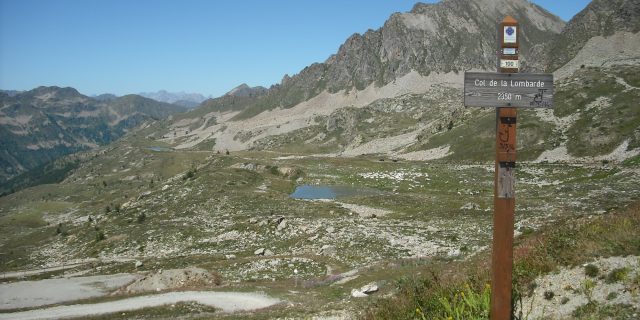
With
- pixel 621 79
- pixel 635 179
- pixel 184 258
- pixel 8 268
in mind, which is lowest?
pixel 8 268

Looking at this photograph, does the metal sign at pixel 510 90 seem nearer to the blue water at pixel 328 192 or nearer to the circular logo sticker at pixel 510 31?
the circular logo sticker at pixel 510 31

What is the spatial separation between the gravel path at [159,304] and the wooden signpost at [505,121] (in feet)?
69.3

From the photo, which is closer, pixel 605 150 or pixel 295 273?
pixel 295 273

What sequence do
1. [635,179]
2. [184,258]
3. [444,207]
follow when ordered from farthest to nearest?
[444,207] → [635,179] → [184,258]

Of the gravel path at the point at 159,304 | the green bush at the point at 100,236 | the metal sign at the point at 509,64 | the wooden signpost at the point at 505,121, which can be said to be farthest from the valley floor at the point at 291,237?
the metal sign at the point at 509,64

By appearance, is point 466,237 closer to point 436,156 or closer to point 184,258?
point 184,258

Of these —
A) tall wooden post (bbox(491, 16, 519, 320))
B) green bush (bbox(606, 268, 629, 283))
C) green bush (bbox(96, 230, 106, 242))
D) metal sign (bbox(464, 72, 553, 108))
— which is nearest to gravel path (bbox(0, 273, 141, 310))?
green bush (bbox(96, 230, 106, 242))

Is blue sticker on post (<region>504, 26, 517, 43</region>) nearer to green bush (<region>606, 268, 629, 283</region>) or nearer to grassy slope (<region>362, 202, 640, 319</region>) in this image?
grassy slope (<region>362, 202, 640, 319</region>)

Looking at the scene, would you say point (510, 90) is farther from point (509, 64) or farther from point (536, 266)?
point (536, 266)

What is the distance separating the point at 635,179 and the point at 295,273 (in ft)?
151

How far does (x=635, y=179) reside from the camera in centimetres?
5700

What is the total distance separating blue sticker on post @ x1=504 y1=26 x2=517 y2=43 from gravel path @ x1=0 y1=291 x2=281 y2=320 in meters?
23.4

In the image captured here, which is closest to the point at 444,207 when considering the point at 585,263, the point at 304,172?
the point at 585,263

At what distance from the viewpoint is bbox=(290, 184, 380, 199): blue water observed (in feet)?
302
